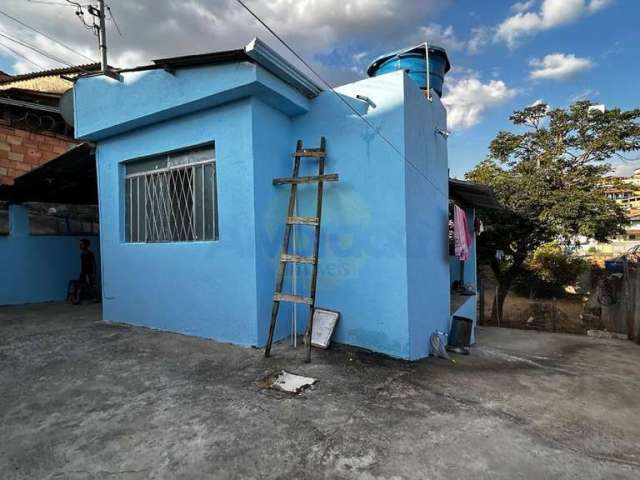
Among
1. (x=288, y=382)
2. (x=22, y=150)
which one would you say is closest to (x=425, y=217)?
(x=288, y=382)

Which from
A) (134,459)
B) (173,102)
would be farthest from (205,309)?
(173,102)

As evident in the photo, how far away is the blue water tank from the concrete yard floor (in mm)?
4112

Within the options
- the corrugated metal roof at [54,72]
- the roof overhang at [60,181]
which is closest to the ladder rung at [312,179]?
the roof overhang at [60,181]

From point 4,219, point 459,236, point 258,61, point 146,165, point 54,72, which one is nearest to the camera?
point 258,61

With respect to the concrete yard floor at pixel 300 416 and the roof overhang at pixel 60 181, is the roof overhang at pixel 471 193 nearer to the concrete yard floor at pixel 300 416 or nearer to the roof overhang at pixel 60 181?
the concrete yard floor at pixel 300 416

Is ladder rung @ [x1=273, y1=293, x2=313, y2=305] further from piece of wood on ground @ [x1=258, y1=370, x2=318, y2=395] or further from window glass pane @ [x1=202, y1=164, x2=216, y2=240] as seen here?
window glass pane @ [x1=202, y1=164, x2=216, y2=240]

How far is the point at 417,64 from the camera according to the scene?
5.08m

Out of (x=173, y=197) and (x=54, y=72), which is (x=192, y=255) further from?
(x=54, y=72)

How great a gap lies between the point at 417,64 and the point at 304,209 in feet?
9.23

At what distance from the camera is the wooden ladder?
3.89 metres

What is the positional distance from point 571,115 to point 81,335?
15895mm

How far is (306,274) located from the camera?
4.67 m

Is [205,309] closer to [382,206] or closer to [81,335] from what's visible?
[81,335]

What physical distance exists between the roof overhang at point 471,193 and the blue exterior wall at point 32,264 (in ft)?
30.6
